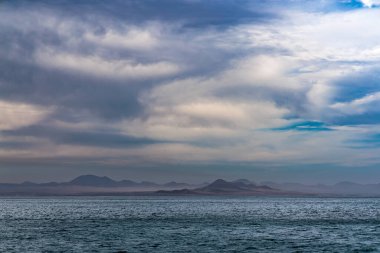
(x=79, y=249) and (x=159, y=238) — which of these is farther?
(x=159, y=238)

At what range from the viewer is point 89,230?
301 ft

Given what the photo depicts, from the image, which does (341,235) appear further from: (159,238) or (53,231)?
(53,231)

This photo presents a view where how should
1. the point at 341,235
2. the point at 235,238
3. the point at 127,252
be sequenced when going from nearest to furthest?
the point at 127,252 → the point at 235,238 → the point at 341,235

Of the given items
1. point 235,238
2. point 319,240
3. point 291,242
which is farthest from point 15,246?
point 319,240

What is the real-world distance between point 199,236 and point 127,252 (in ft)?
68.7

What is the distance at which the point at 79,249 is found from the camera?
210 feet

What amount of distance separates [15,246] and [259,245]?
105 ft

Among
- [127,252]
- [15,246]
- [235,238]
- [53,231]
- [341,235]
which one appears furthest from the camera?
[53,231]

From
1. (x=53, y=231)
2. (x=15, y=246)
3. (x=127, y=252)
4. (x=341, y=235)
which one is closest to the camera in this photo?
(x=127, y=252)

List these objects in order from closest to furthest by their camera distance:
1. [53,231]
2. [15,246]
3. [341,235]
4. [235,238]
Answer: [15,246] → [235,238] → [341,235] → [53,231]

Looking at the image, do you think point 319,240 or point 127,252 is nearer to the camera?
point 127,252

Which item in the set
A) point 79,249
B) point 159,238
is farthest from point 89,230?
point 79,249

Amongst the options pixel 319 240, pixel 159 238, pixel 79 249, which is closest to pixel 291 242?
pixel 319 240

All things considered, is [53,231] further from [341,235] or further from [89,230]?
[341,235]
